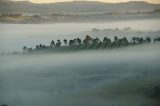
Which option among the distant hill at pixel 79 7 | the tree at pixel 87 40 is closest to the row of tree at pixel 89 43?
the tree at pixel 87 40

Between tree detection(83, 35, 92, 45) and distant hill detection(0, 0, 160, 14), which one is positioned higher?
distant hill detection(0, 0, 160, 14)

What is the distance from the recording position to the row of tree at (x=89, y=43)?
5.57ft

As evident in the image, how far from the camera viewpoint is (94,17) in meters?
1.73

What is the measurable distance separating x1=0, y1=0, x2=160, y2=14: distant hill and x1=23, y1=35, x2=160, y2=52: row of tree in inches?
6.4

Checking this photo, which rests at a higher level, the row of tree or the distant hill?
the distant hill

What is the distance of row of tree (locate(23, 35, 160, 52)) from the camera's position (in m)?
1.70

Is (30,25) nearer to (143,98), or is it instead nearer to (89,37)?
(89,37)

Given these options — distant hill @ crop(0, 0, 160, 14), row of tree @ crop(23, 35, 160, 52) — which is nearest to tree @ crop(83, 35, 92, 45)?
row of tree @ crop(23, 35, 160, 52)

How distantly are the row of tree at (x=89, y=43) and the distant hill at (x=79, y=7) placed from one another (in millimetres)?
163

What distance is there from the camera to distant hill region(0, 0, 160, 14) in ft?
5.55

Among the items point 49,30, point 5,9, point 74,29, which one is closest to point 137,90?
point 74,29

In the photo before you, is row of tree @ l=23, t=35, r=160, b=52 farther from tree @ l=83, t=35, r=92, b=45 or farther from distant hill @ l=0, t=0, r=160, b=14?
distant hill @ l=0, t=0, r=160, b=14

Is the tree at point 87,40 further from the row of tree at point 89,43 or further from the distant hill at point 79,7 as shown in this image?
the distant hill at point 79,7

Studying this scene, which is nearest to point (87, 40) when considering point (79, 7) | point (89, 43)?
point (89, 43)
